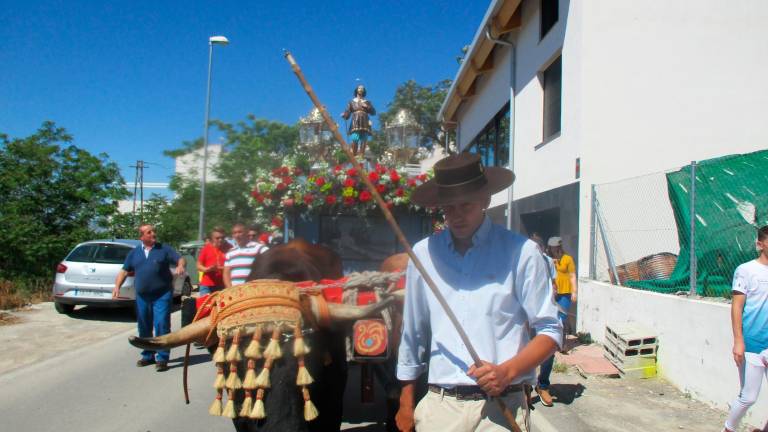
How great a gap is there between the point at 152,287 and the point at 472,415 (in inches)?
245

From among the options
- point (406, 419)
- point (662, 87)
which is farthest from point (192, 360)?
point (662, 87)

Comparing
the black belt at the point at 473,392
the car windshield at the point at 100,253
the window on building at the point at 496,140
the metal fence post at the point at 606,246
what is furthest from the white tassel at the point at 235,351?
the window on building at the point at 496,140

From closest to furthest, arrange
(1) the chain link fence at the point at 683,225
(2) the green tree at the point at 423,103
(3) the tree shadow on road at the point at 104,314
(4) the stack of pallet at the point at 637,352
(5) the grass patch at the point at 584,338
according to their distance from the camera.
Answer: (1) the chain link fence at the point at 683,225, (4) the stack of pallet at the point at 637,352, (5) the grass patch at the point at 584,338, (3) the tree shadow on road at the point at 104,314, (2) the green tree at the point at 423,103

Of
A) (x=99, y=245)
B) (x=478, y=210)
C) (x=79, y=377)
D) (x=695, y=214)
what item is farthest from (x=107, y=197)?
(x=478, y=210)

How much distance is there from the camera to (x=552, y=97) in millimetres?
10977

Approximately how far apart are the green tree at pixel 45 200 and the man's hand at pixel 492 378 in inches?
564

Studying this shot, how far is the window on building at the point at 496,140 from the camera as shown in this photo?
1455 cm

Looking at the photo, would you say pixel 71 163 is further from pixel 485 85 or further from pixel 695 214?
pixel 695 214

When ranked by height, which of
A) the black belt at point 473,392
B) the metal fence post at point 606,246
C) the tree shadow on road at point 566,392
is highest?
the metal fence post at point 606,246

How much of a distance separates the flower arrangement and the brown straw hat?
3.82m

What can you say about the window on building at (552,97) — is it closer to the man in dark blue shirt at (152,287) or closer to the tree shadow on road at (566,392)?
the tree shadow on road at (566,392)

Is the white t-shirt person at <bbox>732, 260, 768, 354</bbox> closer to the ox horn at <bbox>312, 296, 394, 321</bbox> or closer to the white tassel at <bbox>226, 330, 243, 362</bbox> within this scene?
the ox horn at <bbox>312, 296, 394, 321</bbox>

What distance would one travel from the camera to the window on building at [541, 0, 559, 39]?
10.7 m

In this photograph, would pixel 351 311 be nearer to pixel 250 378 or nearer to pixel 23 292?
pixel 250 378
